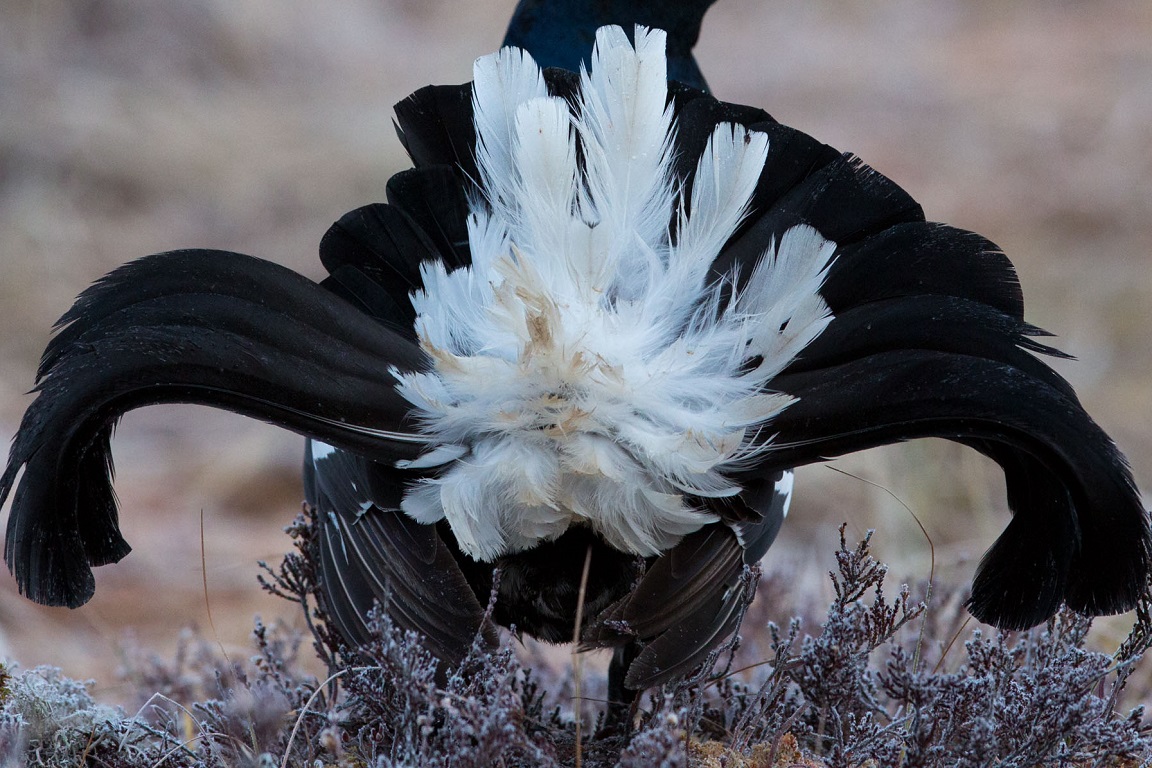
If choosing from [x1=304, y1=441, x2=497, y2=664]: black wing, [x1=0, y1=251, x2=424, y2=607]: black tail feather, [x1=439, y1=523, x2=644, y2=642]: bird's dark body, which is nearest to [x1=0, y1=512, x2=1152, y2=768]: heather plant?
[x1=304, y1=441, x2=497, y2=664]: black wing

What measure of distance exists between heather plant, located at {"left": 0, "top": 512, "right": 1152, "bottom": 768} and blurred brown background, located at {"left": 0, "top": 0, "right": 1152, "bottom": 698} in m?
1.20

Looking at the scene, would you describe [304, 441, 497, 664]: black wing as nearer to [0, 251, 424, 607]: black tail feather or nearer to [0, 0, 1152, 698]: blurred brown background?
[0, 251, 424, 607]: black tail feather

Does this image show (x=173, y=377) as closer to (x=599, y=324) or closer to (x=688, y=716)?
(x=599, y=324)

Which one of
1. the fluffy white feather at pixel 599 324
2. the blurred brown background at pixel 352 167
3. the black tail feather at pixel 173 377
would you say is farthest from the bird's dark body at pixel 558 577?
the blurred brown background at pixel 352 167

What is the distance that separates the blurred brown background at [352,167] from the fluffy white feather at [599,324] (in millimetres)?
1646

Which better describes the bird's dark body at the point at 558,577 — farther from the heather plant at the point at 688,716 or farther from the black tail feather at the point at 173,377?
the black tail feather at the point at 173,377

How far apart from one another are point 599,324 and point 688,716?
63 centimetres

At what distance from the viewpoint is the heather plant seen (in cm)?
163

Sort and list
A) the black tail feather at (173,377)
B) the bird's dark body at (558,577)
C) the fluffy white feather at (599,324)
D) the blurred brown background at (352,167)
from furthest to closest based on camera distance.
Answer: the blurred brown background at (352,167)
the bird's dark body at (558,577)
the fluffy white feather at (599,324)
the black tail feather at (173,377)

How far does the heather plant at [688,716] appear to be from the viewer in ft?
5.35

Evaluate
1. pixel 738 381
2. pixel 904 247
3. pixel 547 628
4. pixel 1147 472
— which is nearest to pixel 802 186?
pixel 904 247

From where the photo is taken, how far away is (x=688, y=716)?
1841mm

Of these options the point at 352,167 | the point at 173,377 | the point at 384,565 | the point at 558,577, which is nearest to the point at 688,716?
the point at 558,577

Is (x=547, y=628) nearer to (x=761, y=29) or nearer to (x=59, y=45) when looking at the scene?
(x=59, y=45)
